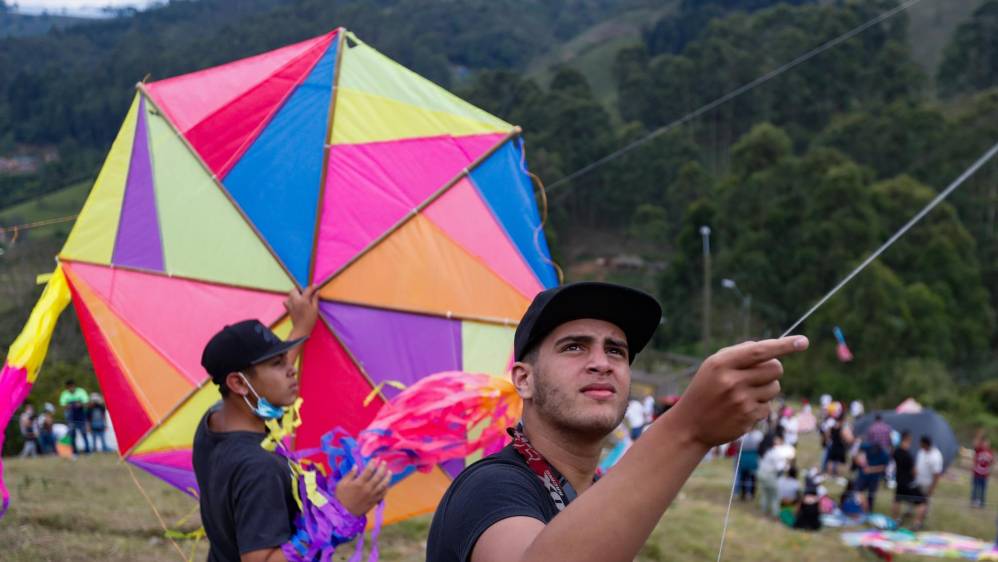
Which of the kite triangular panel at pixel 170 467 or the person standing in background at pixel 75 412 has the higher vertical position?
the kite triangular panel at pixel 170 467

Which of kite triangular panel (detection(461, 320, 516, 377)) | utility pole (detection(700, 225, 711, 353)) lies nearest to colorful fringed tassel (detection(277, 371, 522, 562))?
kite triangular panel (detection(461, 320, 516, 377))

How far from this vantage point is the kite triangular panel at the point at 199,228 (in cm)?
561

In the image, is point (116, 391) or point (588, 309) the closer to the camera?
point (588, 309)

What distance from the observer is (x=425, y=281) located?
5.78m

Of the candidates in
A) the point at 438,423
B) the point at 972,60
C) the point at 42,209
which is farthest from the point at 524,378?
the point at 972,60

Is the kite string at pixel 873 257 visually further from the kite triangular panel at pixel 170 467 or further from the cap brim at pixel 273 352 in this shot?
the kite triangular panel at pixel 170 467

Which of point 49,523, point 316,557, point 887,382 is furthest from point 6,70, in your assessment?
point 316,557

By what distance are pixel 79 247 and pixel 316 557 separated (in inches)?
116

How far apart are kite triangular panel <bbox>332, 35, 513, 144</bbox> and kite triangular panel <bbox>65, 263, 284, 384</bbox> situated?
101cm

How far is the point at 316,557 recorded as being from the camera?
3697mm

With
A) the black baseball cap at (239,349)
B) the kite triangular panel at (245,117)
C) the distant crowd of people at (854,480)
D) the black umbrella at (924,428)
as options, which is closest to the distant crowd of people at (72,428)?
the distant crowd of people at (854,480)

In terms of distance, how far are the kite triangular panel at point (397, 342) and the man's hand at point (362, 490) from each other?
1.81m

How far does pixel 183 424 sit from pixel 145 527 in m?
2.75

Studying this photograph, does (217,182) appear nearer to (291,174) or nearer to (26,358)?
(291,174)
